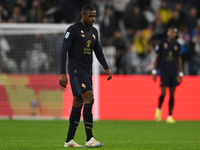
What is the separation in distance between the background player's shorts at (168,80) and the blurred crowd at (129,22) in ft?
9.03

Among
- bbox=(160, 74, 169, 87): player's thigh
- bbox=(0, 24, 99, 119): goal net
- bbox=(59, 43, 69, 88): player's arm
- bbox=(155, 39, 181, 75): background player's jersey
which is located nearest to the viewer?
bbox=(59, 43, 69, 88): player's arm

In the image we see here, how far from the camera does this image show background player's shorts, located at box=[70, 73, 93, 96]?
6058 millimetres

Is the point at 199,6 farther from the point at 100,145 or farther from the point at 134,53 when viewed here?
the point at 100,145

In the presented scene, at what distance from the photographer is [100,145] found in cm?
604

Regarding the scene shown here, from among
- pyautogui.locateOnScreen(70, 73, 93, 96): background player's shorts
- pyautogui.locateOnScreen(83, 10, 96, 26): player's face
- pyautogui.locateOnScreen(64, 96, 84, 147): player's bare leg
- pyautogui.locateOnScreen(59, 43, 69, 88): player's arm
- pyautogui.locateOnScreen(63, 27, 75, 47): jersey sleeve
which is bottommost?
pyautogui.locateOnScreen(64, 96, 84, 147): player's bare leg

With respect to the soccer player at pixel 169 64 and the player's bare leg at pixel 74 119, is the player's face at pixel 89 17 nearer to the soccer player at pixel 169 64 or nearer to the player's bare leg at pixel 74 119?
the player's bare leg at pixel 74 119

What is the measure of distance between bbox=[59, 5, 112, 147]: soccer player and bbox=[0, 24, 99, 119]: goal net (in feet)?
21.3

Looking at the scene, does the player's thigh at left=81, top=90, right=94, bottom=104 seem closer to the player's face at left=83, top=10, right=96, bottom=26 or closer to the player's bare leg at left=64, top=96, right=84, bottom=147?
the player's bare leg at left=64, top=96, right=84, bottom=147

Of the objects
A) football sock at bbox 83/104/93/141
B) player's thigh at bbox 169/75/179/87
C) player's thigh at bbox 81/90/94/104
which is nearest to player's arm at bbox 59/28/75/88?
player's thigh at bbox 81/90/94/104

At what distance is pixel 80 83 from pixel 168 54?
239 inches

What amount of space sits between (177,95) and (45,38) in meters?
4.61

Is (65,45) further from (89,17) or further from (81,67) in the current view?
(89,17)

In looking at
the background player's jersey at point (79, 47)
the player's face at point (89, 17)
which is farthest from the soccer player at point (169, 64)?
the player's face at point (89, 17)

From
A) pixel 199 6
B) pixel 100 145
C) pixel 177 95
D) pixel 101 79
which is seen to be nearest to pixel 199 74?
pixel 177 95
